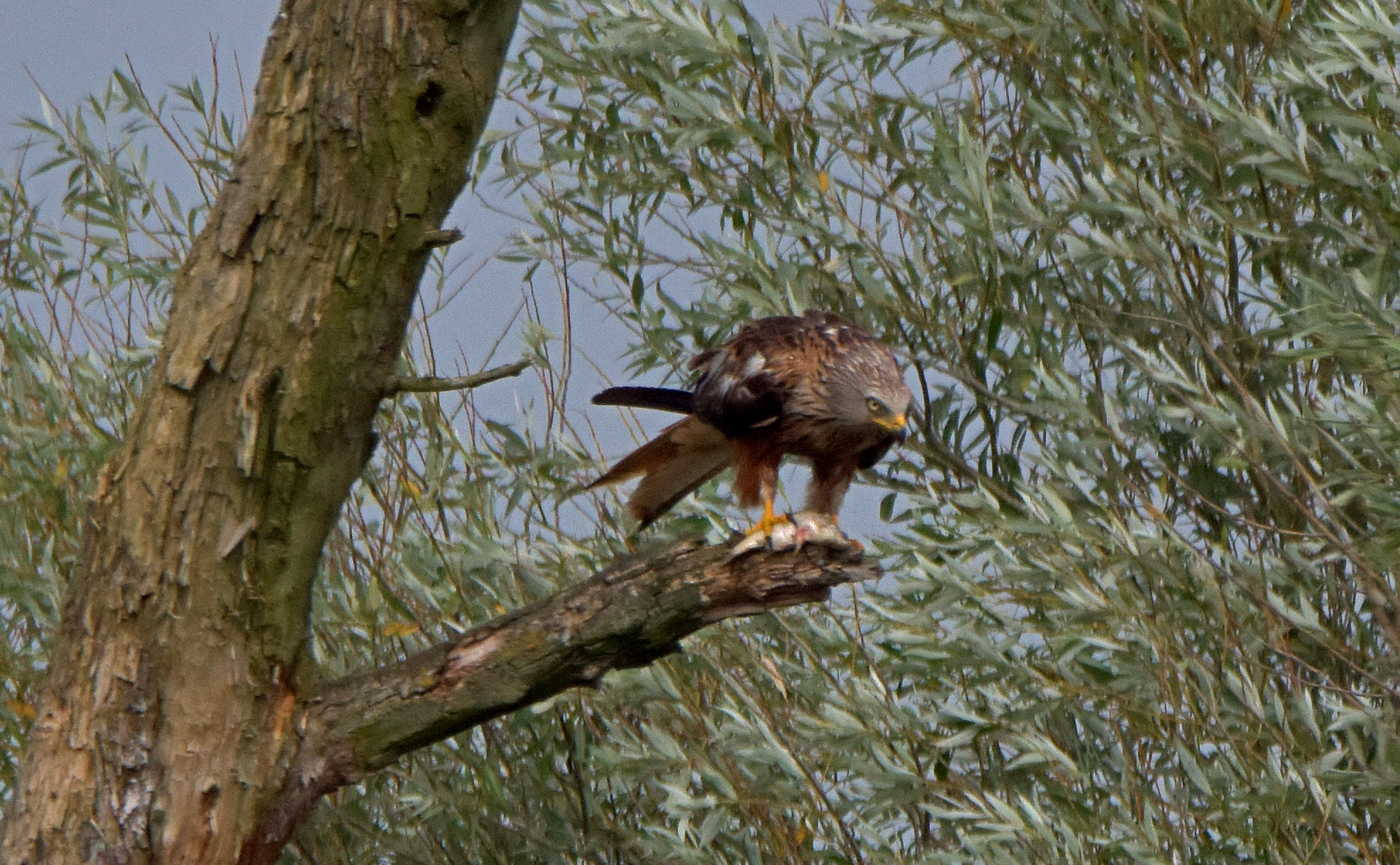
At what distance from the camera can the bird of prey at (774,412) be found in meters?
4.63

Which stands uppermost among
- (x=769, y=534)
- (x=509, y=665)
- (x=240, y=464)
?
(x=240, y=464)

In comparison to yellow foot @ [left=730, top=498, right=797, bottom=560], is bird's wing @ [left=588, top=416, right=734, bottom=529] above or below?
above

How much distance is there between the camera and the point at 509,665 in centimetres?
356

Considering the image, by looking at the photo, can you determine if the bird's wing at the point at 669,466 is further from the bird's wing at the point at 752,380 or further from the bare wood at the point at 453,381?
the bare wood at the point at 453,381

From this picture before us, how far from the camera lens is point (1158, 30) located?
516 centimetres

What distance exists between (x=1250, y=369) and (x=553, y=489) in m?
2.18

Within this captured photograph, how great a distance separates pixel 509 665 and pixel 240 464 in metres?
0.69

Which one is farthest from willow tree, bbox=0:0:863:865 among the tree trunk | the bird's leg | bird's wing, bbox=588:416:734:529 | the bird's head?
bird's wing, bbox=588:416:734:529

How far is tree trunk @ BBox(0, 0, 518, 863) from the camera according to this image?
3516 millimetres

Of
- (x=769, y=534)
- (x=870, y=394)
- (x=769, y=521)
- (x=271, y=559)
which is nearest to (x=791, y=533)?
(x=769, y=534)

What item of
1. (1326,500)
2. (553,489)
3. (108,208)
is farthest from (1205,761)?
(108,208)

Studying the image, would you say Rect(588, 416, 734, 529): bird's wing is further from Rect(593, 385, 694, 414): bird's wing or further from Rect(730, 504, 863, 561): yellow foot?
Rect(730, 504, 863, 561): yellow foot

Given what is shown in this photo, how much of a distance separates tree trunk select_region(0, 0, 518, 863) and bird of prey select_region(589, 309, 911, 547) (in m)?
1.24

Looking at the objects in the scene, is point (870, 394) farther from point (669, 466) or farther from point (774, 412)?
point (669, 466)
